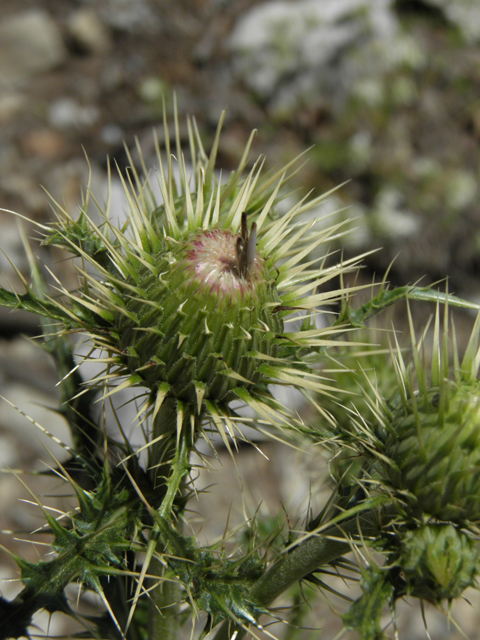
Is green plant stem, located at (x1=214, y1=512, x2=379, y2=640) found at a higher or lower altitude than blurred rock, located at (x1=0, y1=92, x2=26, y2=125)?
lower

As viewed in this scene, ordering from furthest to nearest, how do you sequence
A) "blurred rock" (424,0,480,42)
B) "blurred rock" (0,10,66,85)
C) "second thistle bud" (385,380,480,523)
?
"blurred rock" (424,0,480,42)
"blurred rock" (0,10,66,85)
"second thistle bud" (385,380,480,523)

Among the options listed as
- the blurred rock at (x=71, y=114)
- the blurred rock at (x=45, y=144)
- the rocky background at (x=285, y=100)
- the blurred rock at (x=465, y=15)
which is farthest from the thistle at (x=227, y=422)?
the blurred rock at (x=465, y=15)

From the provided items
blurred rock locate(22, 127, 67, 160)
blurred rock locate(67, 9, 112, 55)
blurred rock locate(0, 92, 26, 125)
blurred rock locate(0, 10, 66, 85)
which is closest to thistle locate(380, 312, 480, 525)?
blurred rock locate(22, 127, 67, 160)

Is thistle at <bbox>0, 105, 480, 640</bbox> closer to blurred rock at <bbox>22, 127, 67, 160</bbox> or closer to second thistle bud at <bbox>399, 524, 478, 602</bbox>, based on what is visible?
second thistle bud at <bbox>399, 524, 478, 602</bbox>

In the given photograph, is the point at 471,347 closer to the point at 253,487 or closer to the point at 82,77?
the point at 253,487

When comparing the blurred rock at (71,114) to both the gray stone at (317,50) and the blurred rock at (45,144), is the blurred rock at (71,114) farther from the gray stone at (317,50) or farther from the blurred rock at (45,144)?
the gray stone at (317,50)

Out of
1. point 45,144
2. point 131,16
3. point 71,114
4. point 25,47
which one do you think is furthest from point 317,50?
point 25,47
